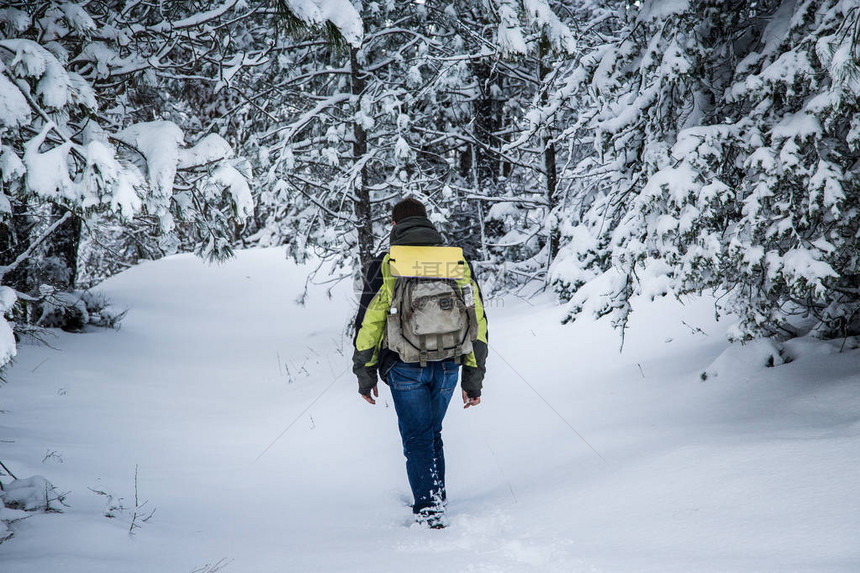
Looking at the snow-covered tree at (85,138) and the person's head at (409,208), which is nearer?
the snow-covered tree at (85,138)

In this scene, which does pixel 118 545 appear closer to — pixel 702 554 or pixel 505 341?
pixel 702 554

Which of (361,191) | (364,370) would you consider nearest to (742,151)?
(364,370)

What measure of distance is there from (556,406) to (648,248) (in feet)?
7.25

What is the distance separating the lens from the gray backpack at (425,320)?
372 centimetres

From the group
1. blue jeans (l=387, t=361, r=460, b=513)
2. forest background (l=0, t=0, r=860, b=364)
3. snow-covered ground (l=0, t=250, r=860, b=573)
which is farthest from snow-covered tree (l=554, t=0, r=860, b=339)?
blue jeans (l=387, t=361, r=460, b=513)

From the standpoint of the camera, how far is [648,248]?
14.8 ft

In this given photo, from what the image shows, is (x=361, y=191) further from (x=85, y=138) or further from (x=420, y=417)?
(x=420, y=417)

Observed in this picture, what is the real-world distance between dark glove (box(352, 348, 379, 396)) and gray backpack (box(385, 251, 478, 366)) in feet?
0.60

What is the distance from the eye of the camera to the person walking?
148 inches

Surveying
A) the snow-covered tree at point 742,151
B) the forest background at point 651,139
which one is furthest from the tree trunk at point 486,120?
the snow-covered tree at point 742,151

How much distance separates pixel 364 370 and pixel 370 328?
0.31 m

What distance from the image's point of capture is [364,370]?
12.8ft

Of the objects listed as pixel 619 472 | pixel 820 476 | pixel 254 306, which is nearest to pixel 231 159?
pixel 619 472

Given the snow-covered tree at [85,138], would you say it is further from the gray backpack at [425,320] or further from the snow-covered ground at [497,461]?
the snow-covered ground at [497,461]
